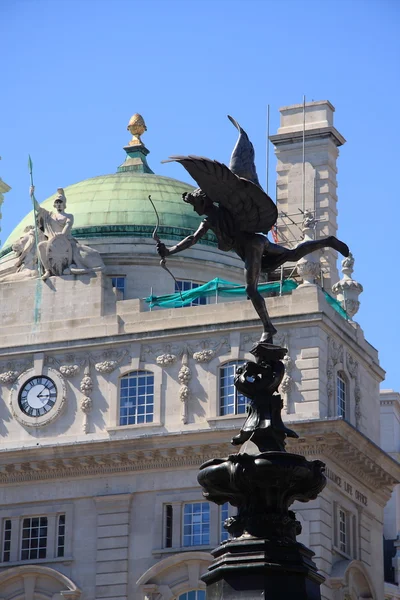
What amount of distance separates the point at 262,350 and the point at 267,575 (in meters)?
3.16

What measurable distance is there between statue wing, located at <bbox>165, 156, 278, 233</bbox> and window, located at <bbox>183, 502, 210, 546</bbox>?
32914mm

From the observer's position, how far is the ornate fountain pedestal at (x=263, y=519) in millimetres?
20625

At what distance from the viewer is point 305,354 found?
5559 centimetres

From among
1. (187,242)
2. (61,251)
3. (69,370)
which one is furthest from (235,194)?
(61,251)

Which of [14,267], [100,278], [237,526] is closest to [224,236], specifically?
[237,526]

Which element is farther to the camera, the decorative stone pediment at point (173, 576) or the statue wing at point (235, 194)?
the decorative stone pediment at point (173, 576)

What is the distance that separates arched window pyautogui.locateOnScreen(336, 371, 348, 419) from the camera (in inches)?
2256

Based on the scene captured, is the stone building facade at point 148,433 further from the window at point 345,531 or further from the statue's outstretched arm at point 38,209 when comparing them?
the statue's outstretched arm at point 38,209

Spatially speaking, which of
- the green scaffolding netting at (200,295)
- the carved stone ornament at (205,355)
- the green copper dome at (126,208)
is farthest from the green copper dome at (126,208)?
the carved stone ornament at (205,355)

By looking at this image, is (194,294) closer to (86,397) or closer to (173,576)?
(86,397)

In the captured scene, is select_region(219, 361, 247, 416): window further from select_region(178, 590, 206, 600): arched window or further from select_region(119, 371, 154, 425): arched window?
select_region(178, 590, 206, 600): arched window

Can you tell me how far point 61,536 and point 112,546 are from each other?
6.91 feet

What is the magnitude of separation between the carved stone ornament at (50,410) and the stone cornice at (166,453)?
1.50 metres

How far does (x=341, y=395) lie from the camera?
5791cm
